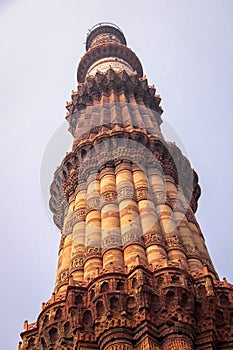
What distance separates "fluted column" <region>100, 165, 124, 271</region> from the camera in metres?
14.4

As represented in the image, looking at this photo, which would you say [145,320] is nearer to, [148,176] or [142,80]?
[148,176]

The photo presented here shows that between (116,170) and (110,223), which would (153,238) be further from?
(116,170)

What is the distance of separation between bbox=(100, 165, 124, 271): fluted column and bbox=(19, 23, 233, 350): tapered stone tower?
3cm

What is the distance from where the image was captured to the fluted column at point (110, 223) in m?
14.4

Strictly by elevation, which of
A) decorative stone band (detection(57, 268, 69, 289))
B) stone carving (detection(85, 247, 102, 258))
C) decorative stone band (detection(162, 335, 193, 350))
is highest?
stone carving (detection(85, 247, 102, 258))

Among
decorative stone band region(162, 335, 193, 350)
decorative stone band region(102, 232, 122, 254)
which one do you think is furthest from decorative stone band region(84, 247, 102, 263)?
decorative stone band region(162, 335, 193, 350)

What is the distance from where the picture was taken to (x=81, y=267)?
15.0 m

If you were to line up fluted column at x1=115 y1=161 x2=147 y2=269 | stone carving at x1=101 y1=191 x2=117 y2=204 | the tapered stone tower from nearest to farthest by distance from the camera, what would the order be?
the tapered stone tower → fluted column at x1=115 y1=161 x2=147 y2=269 → stone carving at x1=101 y1=191 x2=117 y2=204

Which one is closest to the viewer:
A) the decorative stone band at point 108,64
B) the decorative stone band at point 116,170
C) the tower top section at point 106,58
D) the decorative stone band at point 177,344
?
the decorative stone band at point 177,344

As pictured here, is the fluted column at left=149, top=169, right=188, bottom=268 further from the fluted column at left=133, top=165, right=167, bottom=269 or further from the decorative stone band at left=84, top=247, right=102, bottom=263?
the decorative stone band at left=84, top=247, right=102, bottom=263

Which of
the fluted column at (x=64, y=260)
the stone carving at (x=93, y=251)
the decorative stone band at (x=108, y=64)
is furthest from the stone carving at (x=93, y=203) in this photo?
the decorative stone band at (x=108, y=64)

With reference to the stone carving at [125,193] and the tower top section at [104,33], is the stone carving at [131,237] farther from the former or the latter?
the tower top section at [104,33]

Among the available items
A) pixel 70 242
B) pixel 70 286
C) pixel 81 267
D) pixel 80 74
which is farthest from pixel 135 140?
pixel 80 74

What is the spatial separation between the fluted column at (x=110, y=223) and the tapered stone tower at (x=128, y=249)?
32mm
